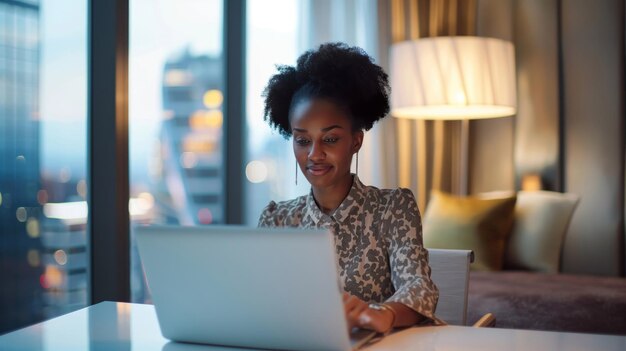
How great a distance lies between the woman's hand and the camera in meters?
1.11

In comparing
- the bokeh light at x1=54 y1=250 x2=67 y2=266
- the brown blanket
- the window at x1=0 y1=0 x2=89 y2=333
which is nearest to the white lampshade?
the brown blanket

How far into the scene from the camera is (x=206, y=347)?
1102 mm

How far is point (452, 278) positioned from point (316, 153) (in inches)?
18.0

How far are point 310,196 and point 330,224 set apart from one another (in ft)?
0.35

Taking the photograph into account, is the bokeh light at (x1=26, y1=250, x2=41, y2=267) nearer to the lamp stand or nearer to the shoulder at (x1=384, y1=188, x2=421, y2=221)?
the shoulder at (x1=384, y1=188, x2=421, y2=221)

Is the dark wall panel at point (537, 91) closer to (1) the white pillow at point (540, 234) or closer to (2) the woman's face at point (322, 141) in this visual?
(1) the white pillow at point (540, 234)

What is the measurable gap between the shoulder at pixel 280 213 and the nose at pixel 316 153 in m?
0.18

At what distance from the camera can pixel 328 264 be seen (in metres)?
0.95

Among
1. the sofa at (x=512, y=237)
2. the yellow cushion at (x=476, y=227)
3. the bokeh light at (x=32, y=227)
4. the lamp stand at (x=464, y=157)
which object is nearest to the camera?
the bokeh light at (x=32, y=227)

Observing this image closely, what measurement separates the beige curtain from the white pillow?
25.5 inches

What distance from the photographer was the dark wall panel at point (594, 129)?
3537 mm

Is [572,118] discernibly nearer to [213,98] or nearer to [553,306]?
[553,306]

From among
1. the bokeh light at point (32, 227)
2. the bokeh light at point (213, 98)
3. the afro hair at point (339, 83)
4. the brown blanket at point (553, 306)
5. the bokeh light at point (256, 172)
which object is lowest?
the brown blanket at point (553, 306)

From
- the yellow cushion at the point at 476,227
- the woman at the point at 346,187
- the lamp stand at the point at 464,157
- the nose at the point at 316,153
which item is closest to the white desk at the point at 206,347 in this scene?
the woman at the point at 346,187
